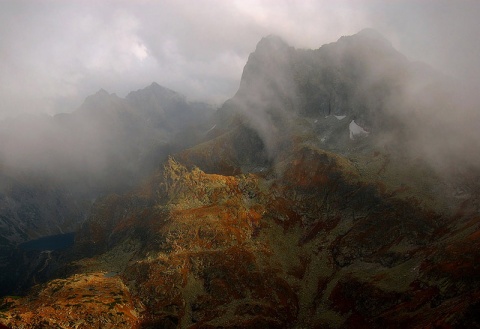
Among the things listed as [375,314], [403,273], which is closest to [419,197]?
[403,273]

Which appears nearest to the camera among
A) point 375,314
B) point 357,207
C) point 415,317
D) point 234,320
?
point 415,317

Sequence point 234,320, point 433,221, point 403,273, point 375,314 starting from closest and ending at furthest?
point 375,314 < point 403,273 < point 234,320 < point 433,221

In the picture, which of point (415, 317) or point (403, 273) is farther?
point (403, 273)

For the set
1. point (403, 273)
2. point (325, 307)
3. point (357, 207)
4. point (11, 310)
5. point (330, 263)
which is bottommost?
point (11, 310)

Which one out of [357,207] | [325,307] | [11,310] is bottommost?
[11,310]

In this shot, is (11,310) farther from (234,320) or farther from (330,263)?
(330,263)

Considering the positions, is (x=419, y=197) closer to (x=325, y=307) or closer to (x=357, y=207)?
(x=357, y=207)

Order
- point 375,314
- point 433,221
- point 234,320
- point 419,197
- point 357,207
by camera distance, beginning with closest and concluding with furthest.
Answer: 1. point 375,314
2. point 234,320
3. point 433,221
4. point 419,197
5. point 357,207

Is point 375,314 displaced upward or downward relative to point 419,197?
downward

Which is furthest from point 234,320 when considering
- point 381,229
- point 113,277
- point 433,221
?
point 433,221
